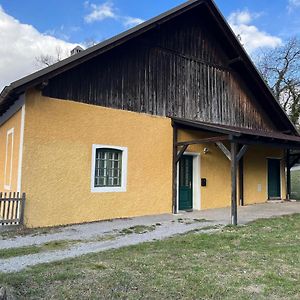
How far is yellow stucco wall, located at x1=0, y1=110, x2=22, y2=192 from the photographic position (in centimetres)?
915

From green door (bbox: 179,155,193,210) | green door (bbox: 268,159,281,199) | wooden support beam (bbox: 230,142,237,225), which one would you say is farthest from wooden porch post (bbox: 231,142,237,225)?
green door (bbox: 268,159,281,199)

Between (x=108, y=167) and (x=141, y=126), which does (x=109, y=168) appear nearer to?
(x=108, y=167)

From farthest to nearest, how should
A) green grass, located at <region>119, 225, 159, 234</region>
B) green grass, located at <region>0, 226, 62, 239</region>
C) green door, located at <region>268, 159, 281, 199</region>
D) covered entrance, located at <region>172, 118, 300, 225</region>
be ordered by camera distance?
green door, located at <region>268, 159, 281, 199</region> → covered entrance, located at <region>172, 118, 300, 225</region> → green grass, located at <region>119, 225, 159, 234</region> → green grass, located at <region>0, 226, 62, 239</region>

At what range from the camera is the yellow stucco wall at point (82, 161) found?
8.73 m

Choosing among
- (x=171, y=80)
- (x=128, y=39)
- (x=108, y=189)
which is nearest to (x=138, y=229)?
(x=108, y=189)

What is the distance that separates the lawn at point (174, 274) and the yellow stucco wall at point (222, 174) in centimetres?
580

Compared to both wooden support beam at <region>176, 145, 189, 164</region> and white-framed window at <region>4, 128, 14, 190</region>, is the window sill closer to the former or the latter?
wooden support beam at <region>176, 145, 189, 164</region>

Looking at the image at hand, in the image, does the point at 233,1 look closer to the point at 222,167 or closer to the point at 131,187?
the point at 222,167

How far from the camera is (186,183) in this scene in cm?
1246

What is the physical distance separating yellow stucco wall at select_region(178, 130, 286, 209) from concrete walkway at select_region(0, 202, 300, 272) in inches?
61.3

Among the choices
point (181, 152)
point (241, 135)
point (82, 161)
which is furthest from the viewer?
point (181, 152)

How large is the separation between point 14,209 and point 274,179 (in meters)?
12.3

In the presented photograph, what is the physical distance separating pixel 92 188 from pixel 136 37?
4883 mm

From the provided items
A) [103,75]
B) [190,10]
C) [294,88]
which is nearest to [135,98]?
[103,75]
